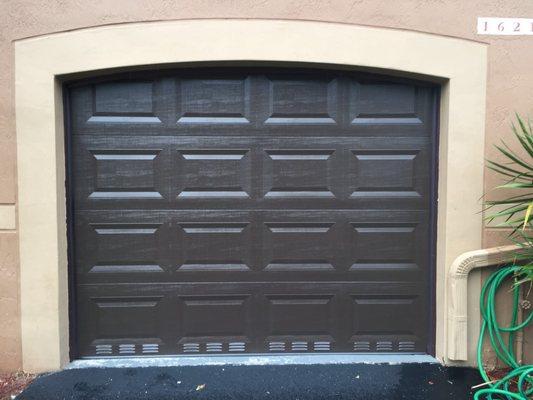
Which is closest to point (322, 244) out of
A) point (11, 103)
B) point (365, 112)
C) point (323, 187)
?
point (323, 187)

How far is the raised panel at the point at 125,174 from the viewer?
3859 millimetres

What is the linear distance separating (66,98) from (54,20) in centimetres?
56

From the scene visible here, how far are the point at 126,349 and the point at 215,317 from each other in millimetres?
755

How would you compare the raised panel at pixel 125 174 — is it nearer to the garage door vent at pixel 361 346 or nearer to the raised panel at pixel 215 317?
the raised panel at pixel 215 317

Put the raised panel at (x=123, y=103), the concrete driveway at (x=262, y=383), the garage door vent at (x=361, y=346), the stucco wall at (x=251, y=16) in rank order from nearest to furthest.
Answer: the concrete driveway at (x=262, y=383), the stucco wall at (x=251, y=16), the raised panel at (x=123, y=103), the garage door vent at (x=361, y=346)

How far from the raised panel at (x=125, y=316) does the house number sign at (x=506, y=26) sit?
3190mm

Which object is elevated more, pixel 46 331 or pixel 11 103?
pixel 11 103

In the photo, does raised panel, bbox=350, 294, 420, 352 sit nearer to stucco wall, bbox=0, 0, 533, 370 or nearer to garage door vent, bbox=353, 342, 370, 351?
garage door vent, bbox=353, 342, 370, 351

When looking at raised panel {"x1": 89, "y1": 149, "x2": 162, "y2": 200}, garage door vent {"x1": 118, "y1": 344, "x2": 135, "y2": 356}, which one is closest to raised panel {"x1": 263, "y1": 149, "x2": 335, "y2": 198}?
raised panel {"x1": 89, "y1": 149, "x2": 162, "y2": 200}

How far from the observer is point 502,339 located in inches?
151

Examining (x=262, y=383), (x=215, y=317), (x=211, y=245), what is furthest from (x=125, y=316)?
(x=262, y=383)

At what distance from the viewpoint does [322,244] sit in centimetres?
397

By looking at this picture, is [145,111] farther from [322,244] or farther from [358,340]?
[358,340]

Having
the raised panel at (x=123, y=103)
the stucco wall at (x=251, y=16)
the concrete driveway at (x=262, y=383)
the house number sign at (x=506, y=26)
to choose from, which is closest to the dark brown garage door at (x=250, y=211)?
the raised panel at (x=123, y=103)
